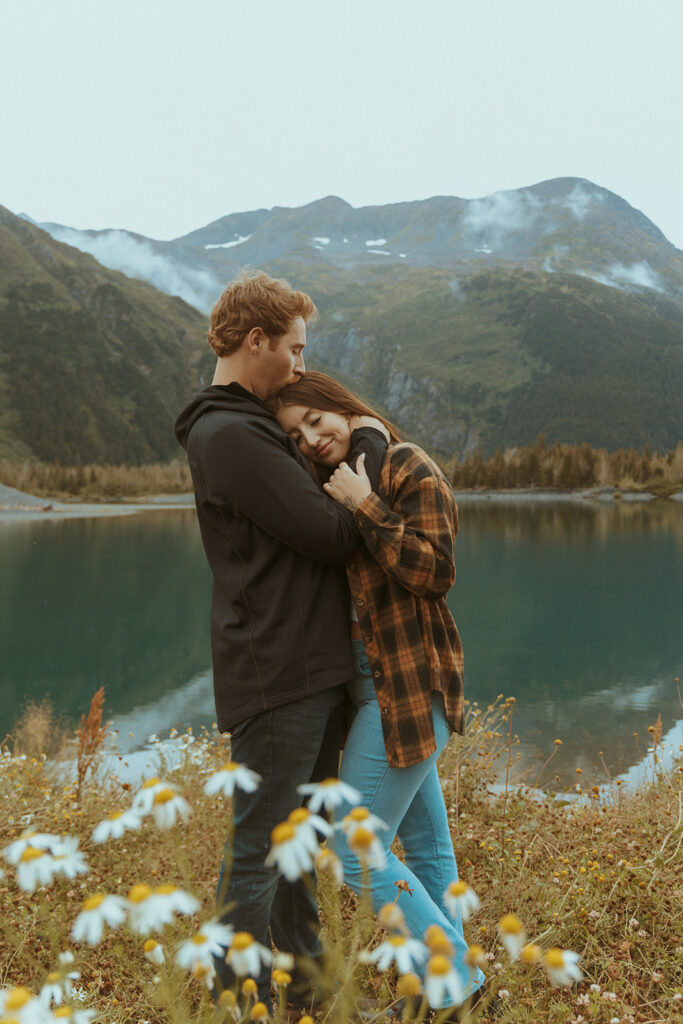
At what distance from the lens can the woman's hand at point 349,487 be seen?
2.05m

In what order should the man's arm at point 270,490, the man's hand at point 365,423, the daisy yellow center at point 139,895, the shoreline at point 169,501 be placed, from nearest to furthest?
the daisy yellow center at point 139,895 → the man's arm at point 270,490 → the man's hand at point 365,423 → the shoreline at point 169,501

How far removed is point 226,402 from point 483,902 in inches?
86.6

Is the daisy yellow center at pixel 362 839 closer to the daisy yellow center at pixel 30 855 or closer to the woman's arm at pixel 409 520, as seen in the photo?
the daisy yellow center at pixel 30 855

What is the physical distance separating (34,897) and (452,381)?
178049 mm

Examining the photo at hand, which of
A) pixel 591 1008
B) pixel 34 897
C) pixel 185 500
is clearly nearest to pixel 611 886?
pixel 591 1008

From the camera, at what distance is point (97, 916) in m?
0.99

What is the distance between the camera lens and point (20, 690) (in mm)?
11898

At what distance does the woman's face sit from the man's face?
79 millimetres

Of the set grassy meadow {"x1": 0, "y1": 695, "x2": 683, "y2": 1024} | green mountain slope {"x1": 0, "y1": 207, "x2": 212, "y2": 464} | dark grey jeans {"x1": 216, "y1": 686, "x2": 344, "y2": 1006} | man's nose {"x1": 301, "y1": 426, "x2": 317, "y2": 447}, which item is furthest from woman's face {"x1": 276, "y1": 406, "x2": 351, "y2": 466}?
green mountain slope {"x1": 0, "y1": 207, "x2": 212, "y2": 464}

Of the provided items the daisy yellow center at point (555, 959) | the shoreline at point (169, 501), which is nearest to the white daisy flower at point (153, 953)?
the daisy yellow center at point (555, 959)

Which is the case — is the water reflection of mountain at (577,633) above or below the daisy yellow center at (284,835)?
below

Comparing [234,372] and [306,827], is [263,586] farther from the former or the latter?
[306,827]

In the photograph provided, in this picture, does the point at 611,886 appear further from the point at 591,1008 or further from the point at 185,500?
the point at 185,500

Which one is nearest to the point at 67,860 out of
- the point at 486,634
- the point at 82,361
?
the point at 486,634
